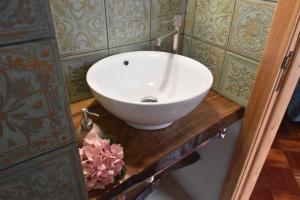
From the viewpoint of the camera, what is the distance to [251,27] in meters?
0.83

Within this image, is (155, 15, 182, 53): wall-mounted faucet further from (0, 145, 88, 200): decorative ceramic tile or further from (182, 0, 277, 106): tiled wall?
(0, 145, 88, 200): decorative ceramic tile

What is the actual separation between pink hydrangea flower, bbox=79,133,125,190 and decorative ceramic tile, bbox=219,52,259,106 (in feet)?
1.95

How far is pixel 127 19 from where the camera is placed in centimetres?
95

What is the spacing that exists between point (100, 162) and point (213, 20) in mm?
754

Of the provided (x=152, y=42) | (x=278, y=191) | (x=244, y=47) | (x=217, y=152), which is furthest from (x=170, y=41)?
(x=278, y=191)

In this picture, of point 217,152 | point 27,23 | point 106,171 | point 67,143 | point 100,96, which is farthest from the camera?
point 217,152

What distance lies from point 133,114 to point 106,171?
185mm

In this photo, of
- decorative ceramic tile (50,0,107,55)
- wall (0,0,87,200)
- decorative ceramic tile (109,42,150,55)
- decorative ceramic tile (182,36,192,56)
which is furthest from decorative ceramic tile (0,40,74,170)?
decorative ceramic tile (182,36,192,56)

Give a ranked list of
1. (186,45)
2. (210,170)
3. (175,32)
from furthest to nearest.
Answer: (210,170)
(186,45)
(175,32)

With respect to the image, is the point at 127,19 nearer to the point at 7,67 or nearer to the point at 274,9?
the point at 274,9

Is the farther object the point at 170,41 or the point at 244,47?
the point at 170,41

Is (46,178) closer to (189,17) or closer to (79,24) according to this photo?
(79,24)

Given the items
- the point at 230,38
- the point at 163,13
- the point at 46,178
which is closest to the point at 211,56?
the point at 230,38

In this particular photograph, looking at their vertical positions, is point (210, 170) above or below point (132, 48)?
below
